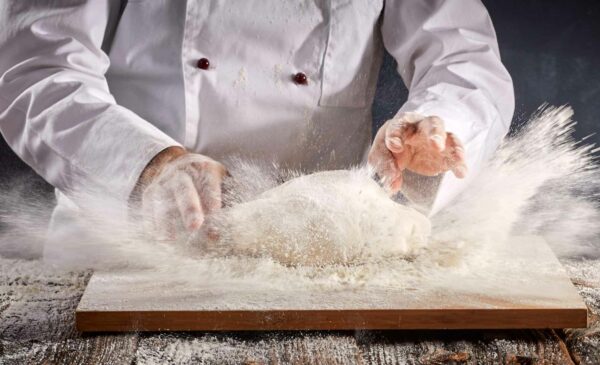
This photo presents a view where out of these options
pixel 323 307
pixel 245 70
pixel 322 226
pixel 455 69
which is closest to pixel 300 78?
pixel 245 70

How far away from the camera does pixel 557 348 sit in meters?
1.04

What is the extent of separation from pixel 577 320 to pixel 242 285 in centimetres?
41

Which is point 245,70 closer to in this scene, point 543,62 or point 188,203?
point 188,203

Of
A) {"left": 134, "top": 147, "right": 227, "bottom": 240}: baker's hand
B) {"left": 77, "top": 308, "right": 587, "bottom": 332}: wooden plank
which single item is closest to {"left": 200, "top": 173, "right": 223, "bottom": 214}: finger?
{"left": 134, "top": 147, "right": 227, "bottom": 240}: baker's hand

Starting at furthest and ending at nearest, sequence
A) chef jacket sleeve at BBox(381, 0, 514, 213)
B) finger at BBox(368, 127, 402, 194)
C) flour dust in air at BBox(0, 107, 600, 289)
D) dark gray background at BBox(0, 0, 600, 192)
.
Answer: dark gray background at BBox(0, 0, 600, 192) → chef jacket sleeve at BBox(381, 0, 514, 213) → finger at BBox(368, 127, 402, 194) → flour dust in air at BBox(0, 107, 600, 289)

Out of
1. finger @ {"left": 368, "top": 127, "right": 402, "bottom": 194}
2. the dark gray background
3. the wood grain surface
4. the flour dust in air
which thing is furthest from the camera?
the dark gray background

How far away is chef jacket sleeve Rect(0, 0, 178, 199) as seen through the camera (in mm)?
1324

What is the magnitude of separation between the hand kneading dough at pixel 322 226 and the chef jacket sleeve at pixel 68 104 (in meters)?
0.19

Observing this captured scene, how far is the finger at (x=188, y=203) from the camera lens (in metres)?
1.19

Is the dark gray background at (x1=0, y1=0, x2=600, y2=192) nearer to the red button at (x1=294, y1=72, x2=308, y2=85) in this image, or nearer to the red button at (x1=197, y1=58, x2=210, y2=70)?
the red button at (x1=294, y1=72, x2=308, y2=85)

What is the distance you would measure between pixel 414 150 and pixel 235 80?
357 mm

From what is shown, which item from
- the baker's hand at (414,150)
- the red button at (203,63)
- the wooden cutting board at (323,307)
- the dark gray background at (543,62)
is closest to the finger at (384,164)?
the baker's hand at (414,150)

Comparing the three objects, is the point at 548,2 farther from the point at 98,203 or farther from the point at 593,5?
the point at 98,203

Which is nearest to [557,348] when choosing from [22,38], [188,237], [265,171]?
[188,237]
